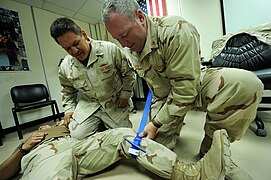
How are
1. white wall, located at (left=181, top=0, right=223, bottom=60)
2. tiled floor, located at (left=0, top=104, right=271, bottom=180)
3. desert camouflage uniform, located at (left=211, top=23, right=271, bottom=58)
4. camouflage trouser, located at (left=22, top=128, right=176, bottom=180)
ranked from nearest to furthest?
1. camouflage trouser, located at (left=22, top=128, right=176, bottom=180)
2. tiled floor, located at (left=0, top=104, right=271, bottom=180)
3. desert camouflage uniform, located at (left=211, top=23, right=271, bottom=58)
4. white wall, located at (left=181, top=0, right=223, bottom=60)

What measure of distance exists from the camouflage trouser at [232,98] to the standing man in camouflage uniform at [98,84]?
0.74 m

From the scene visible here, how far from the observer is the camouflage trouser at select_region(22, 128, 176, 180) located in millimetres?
Answer: 762

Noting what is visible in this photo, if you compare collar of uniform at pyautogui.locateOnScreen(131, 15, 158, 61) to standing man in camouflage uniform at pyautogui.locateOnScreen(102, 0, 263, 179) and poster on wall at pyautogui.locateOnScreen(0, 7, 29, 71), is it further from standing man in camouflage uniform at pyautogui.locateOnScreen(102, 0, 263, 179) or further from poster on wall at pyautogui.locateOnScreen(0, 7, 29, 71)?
poster on wall at pyautogui.locateOnScreen(0, 7, 29, 71)

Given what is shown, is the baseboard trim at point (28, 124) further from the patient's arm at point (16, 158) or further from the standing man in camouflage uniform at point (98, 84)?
the patient's arm at point (16, 158)

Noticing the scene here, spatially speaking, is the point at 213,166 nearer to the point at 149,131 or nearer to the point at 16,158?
the point at 149,131

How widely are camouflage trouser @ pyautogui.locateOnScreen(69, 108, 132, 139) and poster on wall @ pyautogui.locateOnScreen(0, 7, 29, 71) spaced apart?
7.32ft

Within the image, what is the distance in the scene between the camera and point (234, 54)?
165 centimetres

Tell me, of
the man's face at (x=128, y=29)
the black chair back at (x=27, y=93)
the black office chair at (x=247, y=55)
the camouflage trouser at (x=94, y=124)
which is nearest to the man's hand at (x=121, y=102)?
the camouflage trouser at (x=94, y=124)

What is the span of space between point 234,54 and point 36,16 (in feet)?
11.2

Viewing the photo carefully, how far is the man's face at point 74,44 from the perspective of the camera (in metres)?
1.16

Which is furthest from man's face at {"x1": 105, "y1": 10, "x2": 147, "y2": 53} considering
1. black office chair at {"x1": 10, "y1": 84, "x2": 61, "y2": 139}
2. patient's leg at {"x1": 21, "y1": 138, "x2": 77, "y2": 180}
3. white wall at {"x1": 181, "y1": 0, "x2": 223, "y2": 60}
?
black office chair at {"x1": 10, "y1": 84, "x2": 61, "y2": 139}

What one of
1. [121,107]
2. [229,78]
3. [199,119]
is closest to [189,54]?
[229,78]

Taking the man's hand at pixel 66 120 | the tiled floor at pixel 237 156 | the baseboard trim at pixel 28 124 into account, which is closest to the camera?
the tiled floor at pixel 237 156

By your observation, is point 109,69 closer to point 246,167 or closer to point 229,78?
point 229,78
